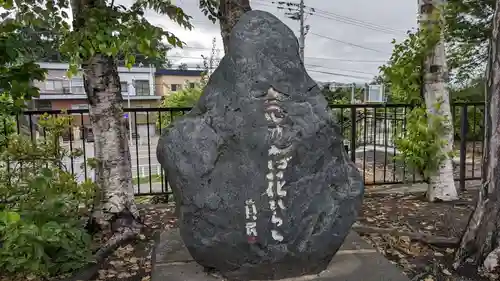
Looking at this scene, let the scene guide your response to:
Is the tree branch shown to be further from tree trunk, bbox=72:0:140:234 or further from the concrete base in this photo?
tree trunk, bbox=72:0:140:234

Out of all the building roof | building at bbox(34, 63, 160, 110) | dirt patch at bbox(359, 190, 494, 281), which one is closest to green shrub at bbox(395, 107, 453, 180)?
dirt patch at bbox(359, 190, 494, 281)

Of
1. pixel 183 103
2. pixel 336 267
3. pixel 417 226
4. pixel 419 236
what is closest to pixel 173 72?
pixel 183 103

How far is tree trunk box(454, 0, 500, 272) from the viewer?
277 cm

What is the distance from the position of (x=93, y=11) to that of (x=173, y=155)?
1566 mm

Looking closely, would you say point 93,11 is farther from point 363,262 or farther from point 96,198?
point 363,262

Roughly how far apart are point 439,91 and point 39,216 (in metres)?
3.89

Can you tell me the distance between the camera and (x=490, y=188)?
9.26ft

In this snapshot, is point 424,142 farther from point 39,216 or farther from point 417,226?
point 39,216

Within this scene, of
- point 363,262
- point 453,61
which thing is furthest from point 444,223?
point 453,61

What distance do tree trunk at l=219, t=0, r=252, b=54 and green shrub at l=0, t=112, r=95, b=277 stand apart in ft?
6.11

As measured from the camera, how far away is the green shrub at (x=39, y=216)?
2416 millimetres

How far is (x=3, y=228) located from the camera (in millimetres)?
2285

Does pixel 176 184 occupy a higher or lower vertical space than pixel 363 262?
higher

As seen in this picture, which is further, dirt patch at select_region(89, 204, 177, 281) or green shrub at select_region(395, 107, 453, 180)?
green shrub at select_region(395, 107, 453, 180)
